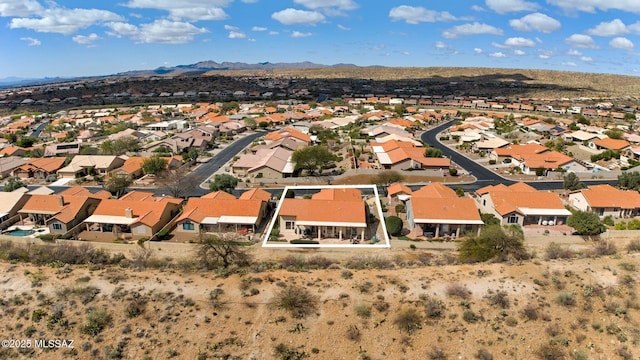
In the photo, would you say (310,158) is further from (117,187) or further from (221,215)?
(117,187)

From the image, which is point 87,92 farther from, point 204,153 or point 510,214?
point 510,214

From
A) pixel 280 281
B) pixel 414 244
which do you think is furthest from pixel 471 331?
pixel 414 244

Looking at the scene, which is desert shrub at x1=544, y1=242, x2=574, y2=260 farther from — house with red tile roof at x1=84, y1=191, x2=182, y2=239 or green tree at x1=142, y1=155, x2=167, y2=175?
green tree at x1=142, y1=155, x2=167, y2=175

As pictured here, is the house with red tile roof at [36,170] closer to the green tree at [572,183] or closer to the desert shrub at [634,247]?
the desert shrub at [634,247]

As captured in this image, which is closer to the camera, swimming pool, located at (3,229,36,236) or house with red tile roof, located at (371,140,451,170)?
swimming pool, located at (3,229,36,236)

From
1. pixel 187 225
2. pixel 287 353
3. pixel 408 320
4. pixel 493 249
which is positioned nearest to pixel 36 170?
pixel 187 225

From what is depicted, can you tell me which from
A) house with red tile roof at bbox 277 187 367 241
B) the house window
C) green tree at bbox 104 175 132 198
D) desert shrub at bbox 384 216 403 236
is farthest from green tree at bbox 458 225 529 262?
green tree at bbox 104 175 132 198

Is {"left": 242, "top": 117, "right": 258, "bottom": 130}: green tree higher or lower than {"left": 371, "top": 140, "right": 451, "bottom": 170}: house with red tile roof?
higher
